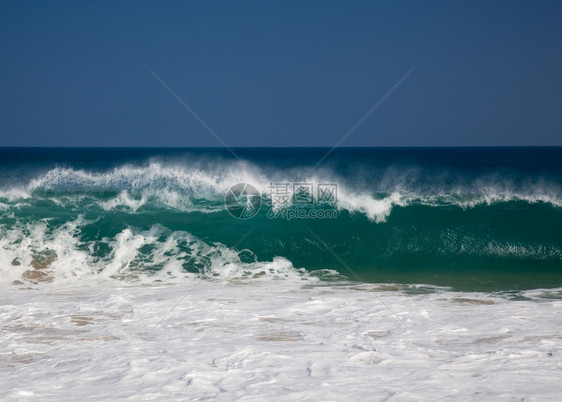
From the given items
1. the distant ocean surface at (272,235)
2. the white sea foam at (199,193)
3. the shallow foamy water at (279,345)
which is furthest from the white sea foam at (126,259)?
the white sea foam at (199,193)

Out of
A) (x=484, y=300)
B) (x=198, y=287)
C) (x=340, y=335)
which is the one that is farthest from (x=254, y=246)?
(x=340, y=335)

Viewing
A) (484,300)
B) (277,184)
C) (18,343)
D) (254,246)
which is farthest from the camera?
(277,184)

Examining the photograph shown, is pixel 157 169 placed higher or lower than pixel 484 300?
higher

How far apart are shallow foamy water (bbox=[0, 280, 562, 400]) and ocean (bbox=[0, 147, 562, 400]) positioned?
0.09ft

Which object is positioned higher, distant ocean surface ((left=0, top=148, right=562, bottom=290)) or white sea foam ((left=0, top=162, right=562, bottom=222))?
white sea foam ((left=0, top=162, right=562, bottom=222))

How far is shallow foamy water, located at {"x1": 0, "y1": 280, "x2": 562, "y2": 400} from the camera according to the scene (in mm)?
4316

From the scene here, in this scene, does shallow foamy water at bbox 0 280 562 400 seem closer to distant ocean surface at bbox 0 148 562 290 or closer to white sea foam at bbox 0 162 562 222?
distant ocean surface at bbox 0 148 562 290

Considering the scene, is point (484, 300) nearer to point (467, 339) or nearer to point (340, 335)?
point (467, 339)

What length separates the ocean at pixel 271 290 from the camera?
15.0ft

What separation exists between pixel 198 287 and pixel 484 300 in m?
4.18

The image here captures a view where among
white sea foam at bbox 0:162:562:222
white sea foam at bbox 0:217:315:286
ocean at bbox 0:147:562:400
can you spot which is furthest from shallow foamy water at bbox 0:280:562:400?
white sea foam at bbox 0:162:562:222

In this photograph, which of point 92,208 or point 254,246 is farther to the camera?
point 92,208

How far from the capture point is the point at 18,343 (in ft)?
18.1

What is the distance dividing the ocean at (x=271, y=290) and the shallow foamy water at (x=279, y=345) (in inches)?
1.0
